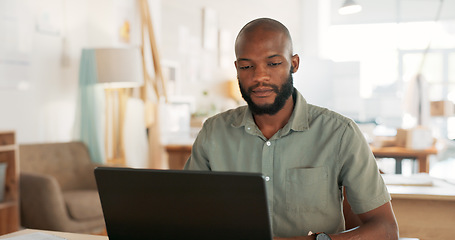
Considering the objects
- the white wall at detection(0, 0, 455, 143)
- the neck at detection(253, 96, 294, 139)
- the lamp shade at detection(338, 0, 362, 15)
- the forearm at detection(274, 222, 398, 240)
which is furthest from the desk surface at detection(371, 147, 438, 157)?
the forearm at detection(274, 222, 398, 240)

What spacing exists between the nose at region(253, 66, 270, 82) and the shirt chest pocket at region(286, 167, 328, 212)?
295 mm

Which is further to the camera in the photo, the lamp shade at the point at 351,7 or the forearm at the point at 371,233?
the lamp shade at the point at 351,7

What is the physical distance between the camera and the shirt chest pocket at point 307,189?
160 cm

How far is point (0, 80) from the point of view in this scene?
4.20 metres

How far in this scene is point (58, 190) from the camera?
12.5 ft

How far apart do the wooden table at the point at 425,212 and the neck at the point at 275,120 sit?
119cm

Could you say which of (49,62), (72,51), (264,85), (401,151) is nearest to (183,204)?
(264,85)

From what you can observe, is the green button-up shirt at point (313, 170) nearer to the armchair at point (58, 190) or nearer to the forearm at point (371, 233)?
the forearm at point (371, 233)

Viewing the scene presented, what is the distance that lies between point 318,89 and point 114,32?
3.69 meters

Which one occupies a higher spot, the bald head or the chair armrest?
the bald head

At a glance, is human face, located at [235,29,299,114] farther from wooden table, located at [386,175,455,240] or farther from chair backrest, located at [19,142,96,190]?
chair backrest, located at [19,142,96,190]

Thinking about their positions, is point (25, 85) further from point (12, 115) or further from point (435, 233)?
point (435, 233)

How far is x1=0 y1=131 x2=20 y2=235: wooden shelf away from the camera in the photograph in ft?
12.4

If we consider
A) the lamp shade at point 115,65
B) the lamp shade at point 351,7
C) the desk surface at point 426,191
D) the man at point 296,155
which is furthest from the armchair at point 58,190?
the lamp shade at point 351,7
